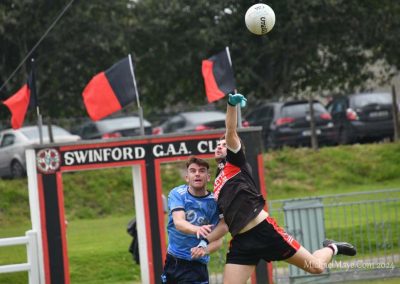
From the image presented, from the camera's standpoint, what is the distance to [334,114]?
28.7m

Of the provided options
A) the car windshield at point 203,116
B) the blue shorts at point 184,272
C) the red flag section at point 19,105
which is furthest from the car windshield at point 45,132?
the blue shorts at point 184,272

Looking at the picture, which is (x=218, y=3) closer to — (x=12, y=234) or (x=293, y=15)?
(x=293, y=15)

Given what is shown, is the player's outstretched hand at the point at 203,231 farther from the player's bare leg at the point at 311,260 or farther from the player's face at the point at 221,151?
the player's bare leg at the point at 311,260

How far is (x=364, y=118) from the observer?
28.0 meters

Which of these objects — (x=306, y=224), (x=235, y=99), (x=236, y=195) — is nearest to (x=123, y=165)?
(x=306, y=224)

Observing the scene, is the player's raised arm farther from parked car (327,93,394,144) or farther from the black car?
parked car (327,93,394,144)

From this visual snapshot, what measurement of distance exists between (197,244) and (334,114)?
1981 centimetres

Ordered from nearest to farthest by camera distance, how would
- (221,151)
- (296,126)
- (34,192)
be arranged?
(221,151) < (34,192) < (296,126)

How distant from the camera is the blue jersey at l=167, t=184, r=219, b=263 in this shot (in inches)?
364

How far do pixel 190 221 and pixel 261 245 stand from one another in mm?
724

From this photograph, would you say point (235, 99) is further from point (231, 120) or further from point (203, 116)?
point (203, 116)

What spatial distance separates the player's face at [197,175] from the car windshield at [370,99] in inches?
769

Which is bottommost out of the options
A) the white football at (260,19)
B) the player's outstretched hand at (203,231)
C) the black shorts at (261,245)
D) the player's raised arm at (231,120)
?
the black shorts at (261,245)

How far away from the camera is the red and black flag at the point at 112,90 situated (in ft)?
51.1
